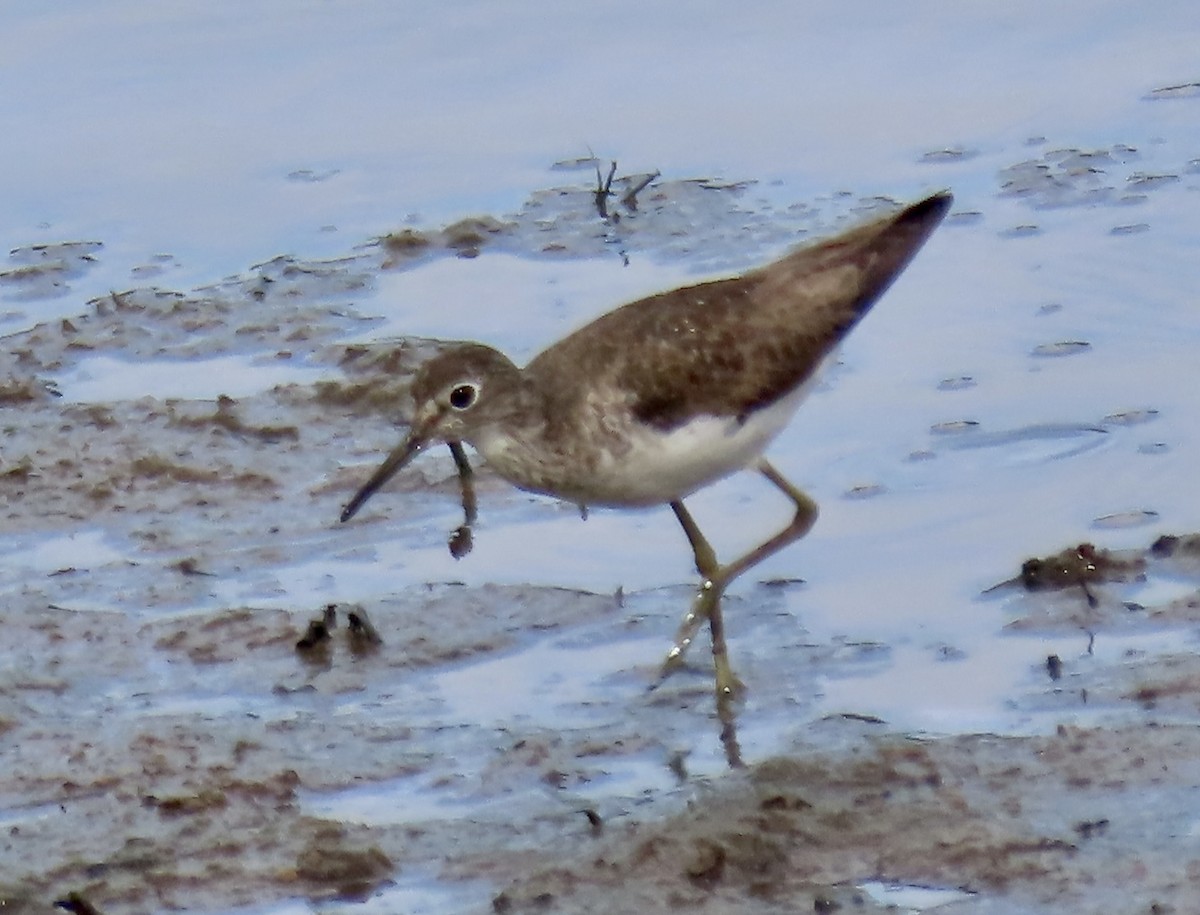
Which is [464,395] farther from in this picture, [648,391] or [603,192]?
[603,192]

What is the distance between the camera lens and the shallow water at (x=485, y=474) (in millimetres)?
5820

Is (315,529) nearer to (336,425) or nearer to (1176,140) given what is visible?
(336,425)

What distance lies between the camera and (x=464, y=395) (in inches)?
256

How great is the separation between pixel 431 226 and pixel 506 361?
2.97m

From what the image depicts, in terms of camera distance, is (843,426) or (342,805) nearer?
(342,805)

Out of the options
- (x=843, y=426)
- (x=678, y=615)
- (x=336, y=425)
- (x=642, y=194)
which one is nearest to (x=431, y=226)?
(x=642, y=194)

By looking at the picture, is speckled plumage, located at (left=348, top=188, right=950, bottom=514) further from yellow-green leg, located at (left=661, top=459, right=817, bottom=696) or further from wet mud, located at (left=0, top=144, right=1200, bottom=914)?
wet mud, located at (left=0, top=144, right=1200, bottom=914)

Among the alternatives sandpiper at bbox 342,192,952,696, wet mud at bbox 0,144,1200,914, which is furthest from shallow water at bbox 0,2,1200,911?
sandpiper at bbox 342,192,952,696

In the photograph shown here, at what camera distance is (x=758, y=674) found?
20.5 ft

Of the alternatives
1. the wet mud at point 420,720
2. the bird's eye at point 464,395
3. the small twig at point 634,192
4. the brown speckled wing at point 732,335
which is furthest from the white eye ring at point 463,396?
the small twig at point 634,192

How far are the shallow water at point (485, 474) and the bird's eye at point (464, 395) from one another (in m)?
0.59

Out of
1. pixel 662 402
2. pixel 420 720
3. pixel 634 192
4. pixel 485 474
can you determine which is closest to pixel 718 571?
pixel 662 402

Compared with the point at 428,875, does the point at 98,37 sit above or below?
above

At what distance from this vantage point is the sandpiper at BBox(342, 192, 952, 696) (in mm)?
6363
